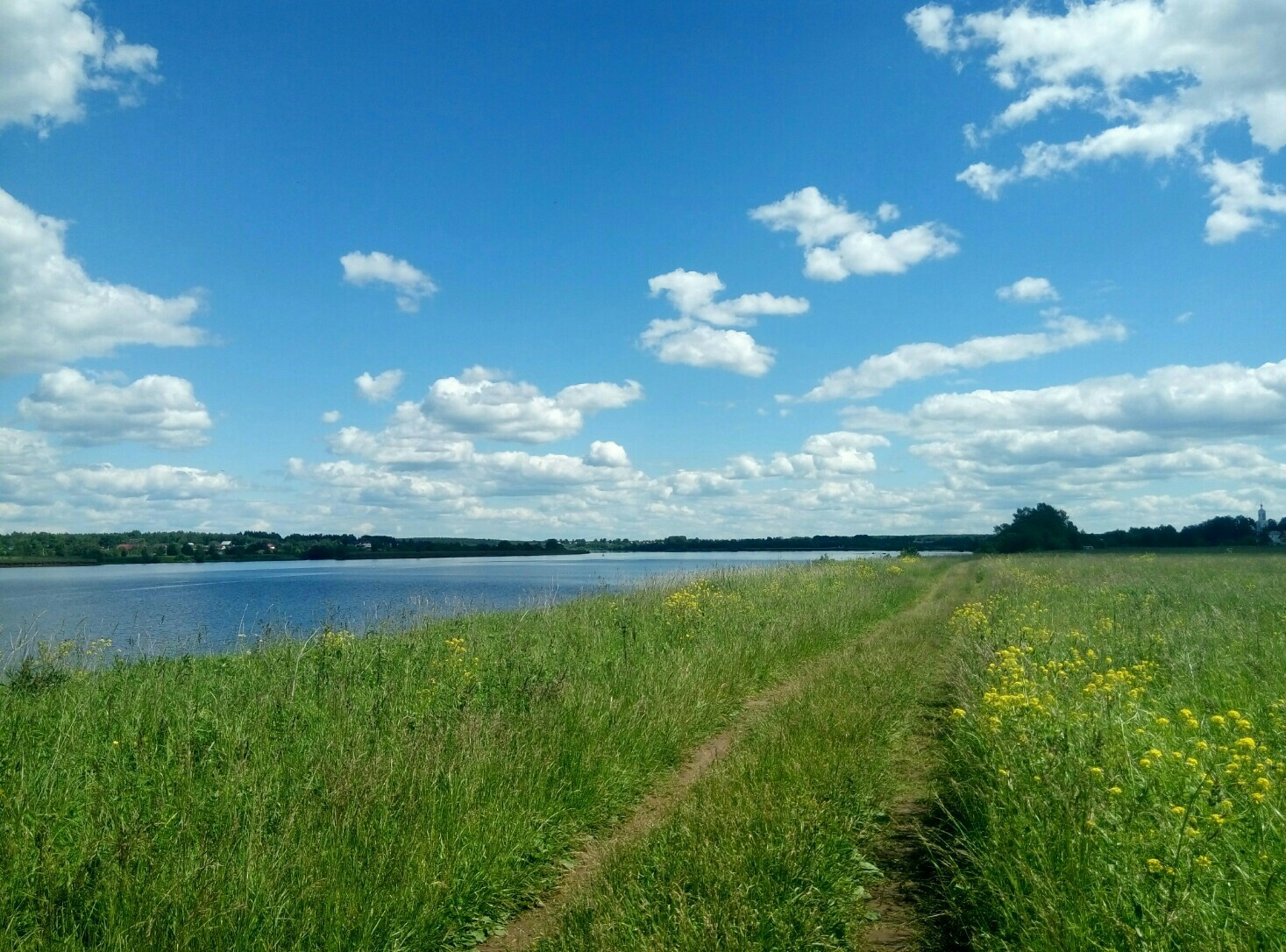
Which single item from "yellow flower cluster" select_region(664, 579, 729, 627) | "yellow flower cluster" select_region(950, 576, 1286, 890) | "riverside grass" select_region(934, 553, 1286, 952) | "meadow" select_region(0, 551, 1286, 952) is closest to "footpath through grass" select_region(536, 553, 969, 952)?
"meadow" select_region(0, 551, 1286, 952)

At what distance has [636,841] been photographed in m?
5.50

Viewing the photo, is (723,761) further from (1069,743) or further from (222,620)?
(222,620)

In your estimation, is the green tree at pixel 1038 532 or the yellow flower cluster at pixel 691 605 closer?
the yellow flower cluster at pixel 691 605

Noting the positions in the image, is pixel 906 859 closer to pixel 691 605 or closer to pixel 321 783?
pixel 321 783

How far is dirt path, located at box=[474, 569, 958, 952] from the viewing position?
14.5 feet

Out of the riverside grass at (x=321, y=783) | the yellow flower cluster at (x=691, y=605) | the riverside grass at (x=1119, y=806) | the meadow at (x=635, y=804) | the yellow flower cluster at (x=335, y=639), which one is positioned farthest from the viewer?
the yellow flower cluster at (x=691, y=605)

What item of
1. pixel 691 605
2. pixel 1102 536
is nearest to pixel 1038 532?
pixel 1102 536

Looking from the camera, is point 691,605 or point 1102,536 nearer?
point 691,605

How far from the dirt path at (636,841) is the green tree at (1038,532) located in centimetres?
10301

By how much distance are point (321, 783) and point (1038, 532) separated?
11366cm

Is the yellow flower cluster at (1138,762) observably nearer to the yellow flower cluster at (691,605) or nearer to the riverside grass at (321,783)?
the riverside grass at (321,783)

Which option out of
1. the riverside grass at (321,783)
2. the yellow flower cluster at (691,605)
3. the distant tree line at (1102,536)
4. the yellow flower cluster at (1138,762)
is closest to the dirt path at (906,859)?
the yellow flower cluster at (1138,762)

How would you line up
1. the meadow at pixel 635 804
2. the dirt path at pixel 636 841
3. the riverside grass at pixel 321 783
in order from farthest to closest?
the dirt path at pixel 636 841 < the riverside grass at pixel 321 783 < the meadow at pixel 635 804

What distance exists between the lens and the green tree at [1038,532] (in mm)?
102312
